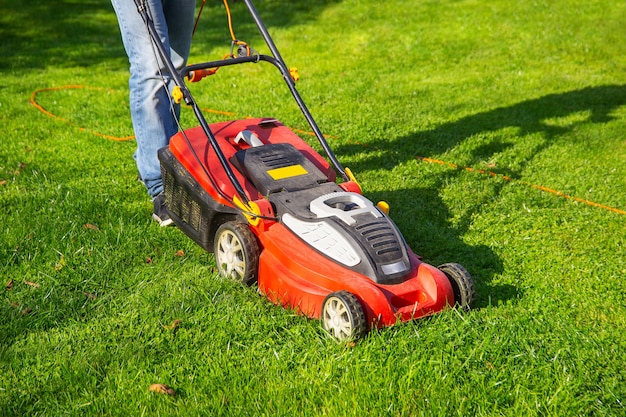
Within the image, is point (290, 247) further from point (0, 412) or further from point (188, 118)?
point (188, 118)

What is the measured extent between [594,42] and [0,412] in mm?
7545

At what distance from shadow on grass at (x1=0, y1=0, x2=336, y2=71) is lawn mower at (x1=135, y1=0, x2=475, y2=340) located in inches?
194

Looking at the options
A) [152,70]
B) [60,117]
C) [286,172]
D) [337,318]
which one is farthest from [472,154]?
[60,117]

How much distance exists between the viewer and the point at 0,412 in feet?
8.32

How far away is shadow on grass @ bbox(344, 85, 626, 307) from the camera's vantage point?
12.5 ft

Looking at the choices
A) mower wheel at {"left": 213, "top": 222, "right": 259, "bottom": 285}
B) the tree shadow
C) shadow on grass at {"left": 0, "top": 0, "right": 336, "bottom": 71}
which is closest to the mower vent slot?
mower wheel at {"left": 213, "top": 222, "right": 259, "bottom": 285}

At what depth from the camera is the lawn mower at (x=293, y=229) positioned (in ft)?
9.65

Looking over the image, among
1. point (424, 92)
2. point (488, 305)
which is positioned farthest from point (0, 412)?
point (424, 92)

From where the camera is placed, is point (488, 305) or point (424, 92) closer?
point (488, 305)

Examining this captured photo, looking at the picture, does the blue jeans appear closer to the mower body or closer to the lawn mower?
the lawn mower

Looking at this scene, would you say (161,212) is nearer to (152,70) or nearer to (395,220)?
(152,70)

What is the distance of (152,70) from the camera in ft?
13.0

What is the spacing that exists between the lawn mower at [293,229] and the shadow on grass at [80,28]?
16.2ft

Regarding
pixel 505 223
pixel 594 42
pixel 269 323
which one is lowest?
pixel 594 42
